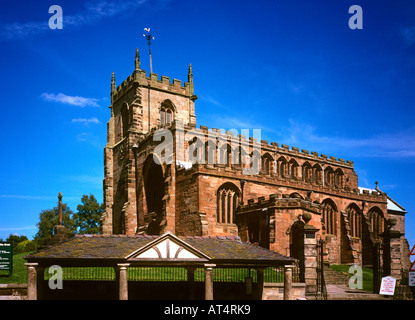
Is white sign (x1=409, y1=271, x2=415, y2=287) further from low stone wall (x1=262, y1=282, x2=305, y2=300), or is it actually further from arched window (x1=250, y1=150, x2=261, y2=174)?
arched window (x1=250, y1=150, x2=261, y2=174)

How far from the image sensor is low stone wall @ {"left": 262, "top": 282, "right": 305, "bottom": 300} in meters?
20.1

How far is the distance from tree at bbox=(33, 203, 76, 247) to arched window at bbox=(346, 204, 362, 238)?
117 ft

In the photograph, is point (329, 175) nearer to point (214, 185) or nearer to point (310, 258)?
point (214, 185)

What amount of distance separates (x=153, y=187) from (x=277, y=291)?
73.8 ft

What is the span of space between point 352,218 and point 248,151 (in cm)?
1194

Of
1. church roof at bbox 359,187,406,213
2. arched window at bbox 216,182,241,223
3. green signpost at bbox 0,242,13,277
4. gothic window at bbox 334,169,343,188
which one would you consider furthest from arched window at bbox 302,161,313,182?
green signpost at bbox 0,242,13,277

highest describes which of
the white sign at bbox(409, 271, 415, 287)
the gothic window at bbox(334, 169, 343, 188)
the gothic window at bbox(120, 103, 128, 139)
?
the gothic window at bbox(120, 103, 128, 139)

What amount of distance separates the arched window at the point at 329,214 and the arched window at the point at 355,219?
2485 mm

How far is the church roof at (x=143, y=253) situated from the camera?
1584cm

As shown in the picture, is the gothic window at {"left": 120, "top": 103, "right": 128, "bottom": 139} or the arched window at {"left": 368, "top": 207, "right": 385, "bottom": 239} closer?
the arched window at {"left": 368, "top": 207, "right": 385, "bottom": 239}

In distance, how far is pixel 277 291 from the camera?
20609 mm

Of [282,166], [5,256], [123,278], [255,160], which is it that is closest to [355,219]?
[282,166]
